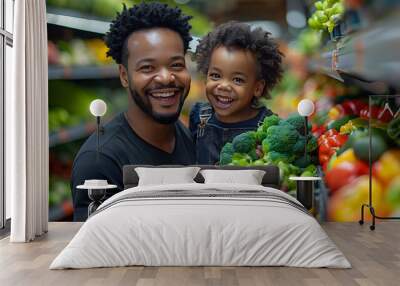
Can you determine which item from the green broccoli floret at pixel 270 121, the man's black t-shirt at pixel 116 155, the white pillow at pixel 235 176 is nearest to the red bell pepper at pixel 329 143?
the green broccoli floret at pixel 270 121

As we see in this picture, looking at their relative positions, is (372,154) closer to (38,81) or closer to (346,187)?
(346,187)

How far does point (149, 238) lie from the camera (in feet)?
15.0

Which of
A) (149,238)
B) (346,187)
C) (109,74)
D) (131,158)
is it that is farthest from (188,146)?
(149,238)

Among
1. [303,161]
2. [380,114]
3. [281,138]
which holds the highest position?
[380,114]

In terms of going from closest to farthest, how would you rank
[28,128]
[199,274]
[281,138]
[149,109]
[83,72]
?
[199,274], [28,128], [281,138], [149,109], [83,72]

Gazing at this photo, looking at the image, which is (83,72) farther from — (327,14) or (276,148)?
(327,14)

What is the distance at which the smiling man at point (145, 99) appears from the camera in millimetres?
7379

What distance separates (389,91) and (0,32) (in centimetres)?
432

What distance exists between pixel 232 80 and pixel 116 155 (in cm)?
159

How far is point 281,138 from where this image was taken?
7.36 m

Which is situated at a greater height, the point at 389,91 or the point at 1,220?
the point at 389,91

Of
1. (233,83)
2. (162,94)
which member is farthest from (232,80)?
(162,94)

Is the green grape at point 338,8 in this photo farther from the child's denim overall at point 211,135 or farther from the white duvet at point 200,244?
the white duvet at point 200,244

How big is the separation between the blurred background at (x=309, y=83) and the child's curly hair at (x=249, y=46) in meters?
0.09
